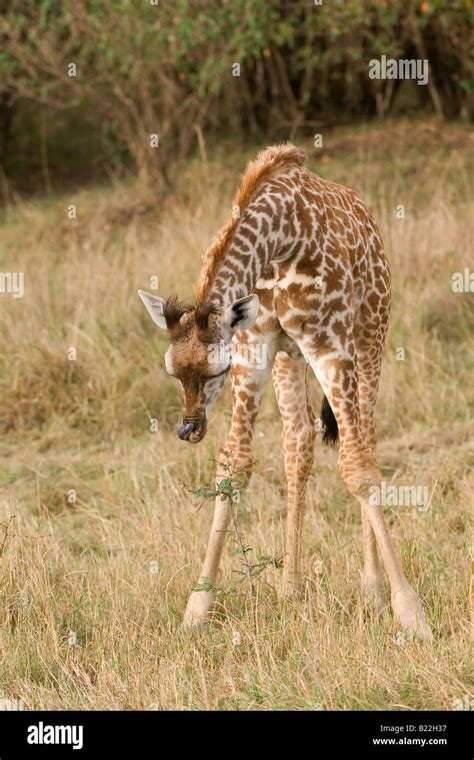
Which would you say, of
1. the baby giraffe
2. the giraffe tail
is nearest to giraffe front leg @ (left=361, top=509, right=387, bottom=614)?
the baby giraffe

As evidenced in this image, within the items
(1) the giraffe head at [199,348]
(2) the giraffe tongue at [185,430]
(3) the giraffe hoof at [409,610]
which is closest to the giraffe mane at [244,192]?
(1) the giraffe head at [199,348]

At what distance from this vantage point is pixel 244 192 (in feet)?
16.9

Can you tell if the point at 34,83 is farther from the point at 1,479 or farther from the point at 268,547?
the point at 268,547

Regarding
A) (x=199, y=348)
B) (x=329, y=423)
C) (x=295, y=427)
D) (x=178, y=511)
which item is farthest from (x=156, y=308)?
(x=178, y=511)

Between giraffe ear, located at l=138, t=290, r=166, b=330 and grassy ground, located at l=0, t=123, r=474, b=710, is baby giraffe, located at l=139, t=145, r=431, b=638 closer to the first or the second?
giraffe ear, located at l=138, t=290, r=166, b=330

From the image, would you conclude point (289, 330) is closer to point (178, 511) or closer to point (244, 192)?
point (244, 192)

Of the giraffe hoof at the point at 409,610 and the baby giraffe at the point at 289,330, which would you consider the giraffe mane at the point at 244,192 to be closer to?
the baby giraffe at the point at 289,330

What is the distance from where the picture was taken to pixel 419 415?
26.5 feet

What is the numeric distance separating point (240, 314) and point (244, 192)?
66 centimetres

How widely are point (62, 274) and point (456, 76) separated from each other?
21.6ft

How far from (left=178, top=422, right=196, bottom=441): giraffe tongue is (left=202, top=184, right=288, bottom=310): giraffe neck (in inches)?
19.1

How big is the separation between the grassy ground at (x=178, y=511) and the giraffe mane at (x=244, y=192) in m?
1.47

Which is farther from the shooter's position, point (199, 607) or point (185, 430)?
point (199, 607)

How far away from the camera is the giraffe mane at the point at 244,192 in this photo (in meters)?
4.88
